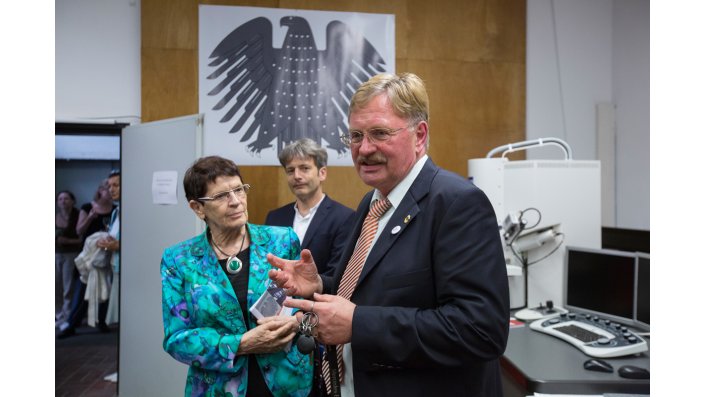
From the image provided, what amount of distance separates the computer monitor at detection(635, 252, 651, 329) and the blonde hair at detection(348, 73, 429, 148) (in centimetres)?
158

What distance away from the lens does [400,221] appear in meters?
1.10

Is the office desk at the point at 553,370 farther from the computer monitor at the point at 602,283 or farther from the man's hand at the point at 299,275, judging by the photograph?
the man's hand at the point at 299,275

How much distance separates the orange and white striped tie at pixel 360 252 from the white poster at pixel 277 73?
2.28 metres

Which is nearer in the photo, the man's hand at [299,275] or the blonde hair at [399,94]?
the blonde hair at [399,94]

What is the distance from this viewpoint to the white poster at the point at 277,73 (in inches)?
132

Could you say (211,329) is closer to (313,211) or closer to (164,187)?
(313,211)

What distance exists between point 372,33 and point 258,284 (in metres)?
2.55

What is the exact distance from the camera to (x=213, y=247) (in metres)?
1.66

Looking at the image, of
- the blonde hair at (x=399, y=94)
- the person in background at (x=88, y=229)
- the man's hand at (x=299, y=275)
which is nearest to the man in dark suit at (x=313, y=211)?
the man's hand at (x=299, y=275)

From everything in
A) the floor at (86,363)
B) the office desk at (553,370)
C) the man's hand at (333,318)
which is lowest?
the floor at (86,363)

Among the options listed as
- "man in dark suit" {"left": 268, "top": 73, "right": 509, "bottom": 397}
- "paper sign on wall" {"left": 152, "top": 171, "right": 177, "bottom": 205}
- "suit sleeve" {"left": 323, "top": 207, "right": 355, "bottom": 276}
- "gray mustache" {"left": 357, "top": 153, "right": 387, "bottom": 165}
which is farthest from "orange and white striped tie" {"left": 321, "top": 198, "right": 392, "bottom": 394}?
"paper sign on wall" {"left": 152, "top": 171, "right": 177, "bottom": 205}

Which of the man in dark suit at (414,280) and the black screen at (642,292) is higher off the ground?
the man in dark suit at (414,280)

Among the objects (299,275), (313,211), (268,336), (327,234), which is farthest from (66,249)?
(299,275)

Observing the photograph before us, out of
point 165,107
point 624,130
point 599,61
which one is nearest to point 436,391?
point 165,107
